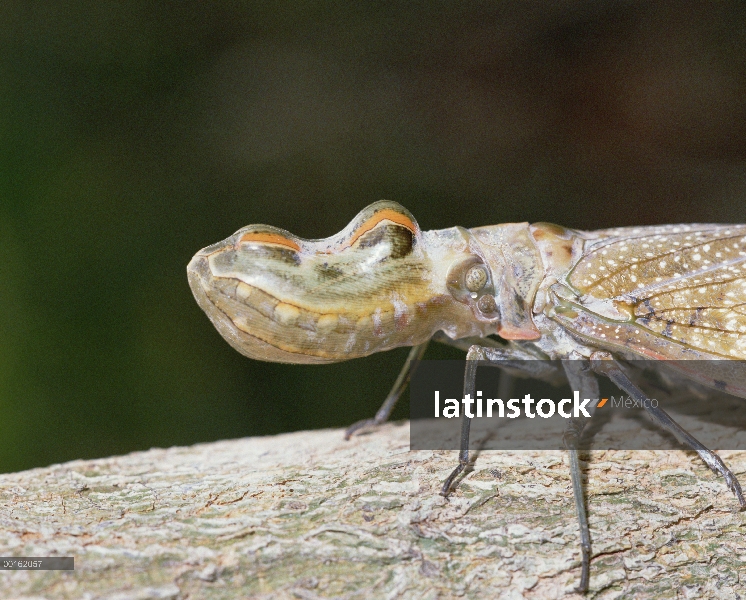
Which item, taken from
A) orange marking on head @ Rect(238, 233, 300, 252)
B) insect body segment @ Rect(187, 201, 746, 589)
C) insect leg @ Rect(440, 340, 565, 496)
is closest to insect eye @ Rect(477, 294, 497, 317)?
insect body segment @ Rect(187, 201, 746, 589)

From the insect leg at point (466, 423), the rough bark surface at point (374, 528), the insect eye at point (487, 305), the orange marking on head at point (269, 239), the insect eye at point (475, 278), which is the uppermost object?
the orange marking on head at point (269, 239)

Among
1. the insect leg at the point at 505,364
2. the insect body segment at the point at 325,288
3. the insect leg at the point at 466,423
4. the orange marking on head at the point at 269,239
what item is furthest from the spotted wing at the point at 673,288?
the orange marking on head at the point at 269,239

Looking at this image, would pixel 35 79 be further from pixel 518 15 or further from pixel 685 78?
pixel 685 78

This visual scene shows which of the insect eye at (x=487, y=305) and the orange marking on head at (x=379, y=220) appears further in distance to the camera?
the insect eye at (x=487, y=305)

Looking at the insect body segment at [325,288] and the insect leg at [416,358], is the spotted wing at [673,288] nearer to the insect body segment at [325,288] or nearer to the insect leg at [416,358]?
the insect leg at [416,358]

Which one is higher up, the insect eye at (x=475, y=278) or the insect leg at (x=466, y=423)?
the insect eye at (x=475, y=278)

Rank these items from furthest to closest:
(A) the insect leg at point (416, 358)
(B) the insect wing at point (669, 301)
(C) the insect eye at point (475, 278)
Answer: (A) the insect leg at point (416, 358)
(C) the insect eye at point (475, 278)
(B) the insect wing at point (669, 301)

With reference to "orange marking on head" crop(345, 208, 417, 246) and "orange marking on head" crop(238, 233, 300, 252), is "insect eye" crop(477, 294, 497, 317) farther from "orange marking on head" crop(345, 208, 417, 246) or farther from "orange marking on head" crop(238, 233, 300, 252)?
"orange marking on head" crop(238, 233, 300, 252)

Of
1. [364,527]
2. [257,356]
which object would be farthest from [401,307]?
[364,527]
